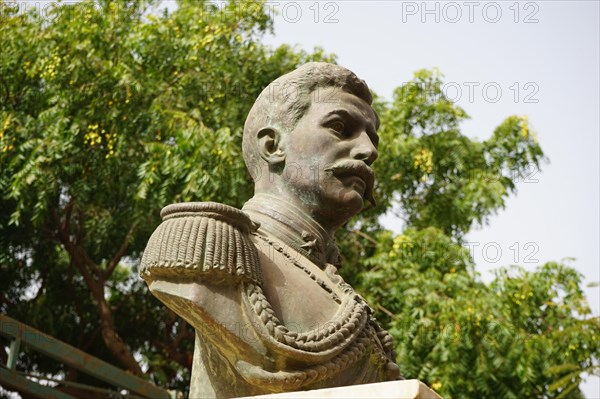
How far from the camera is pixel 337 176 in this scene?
476cm

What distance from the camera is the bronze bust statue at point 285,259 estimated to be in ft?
13.4

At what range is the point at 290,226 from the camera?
475cm

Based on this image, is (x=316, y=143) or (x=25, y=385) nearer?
(x=316, y=143)

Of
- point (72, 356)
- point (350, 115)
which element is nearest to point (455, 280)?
point (72, 356)

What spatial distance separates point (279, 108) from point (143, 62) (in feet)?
22.0

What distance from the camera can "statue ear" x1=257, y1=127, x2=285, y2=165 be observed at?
191 inches

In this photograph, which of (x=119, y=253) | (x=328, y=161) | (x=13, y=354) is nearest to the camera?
(x=328, y=161)

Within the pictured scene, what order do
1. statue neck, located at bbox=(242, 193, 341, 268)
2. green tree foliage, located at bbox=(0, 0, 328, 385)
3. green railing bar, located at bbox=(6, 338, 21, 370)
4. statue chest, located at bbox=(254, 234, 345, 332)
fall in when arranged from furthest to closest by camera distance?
green tree foliage, located at bbox=(0, 0, 328, 385) < green railing bar, located at bbox=(6, 338, 21, 370) < statue neck, located at bbox=(242, 193, 341, 268) < statue chest, located at bbox=(254, 234, 345, 332)

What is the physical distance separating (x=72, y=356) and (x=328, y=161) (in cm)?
506

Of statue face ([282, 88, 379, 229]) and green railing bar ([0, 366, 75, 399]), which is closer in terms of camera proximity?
statue face ([282, 88, 379, 229])

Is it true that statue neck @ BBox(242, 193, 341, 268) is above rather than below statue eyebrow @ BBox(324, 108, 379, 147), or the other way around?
below

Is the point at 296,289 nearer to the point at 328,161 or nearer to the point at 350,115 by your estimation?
the point at 328,161

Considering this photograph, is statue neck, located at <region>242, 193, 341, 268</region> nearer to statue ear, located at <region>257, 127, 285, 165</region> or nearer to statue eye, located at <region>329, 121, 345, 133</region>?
statue ear, located at <region>257, 127, 285, 165</region>

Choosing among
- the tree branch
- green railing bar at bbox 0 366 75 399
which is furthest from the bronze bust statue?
the tree branch
